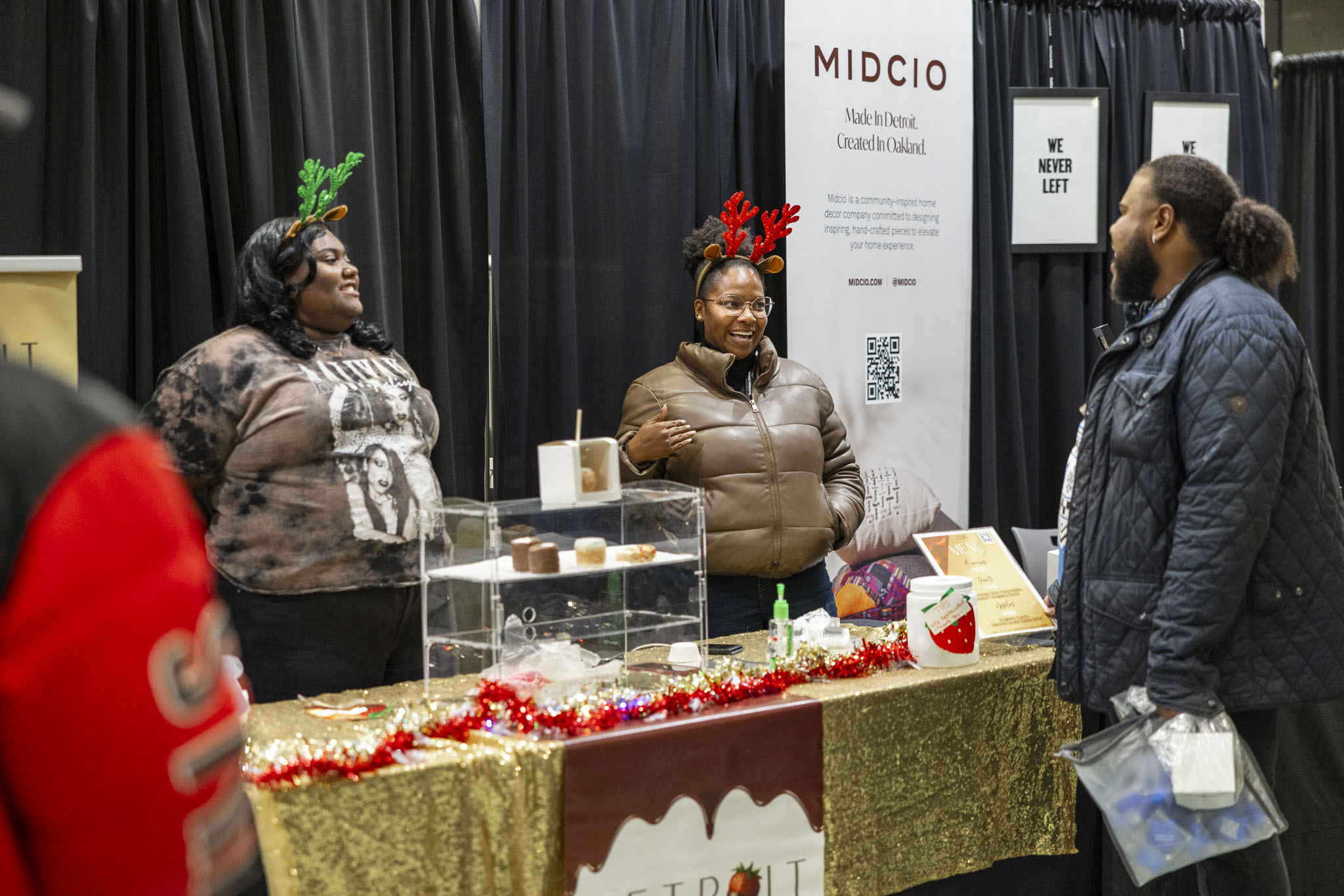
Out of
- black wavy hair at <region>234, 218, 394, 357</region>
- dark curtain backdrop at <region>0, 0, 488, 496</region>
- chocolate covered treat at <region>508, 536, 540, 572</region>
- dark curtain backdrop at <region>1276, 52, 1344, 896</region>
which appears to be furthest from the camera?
dark curtain backdrop at <region>1276, 52, 1344, 896</region>

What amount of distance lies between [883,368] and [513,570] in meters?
2.32

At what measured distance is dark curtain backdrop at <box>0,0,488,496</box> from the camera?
2.95 metres

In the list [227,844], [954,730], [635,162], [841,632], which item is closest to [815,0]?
[635,162]

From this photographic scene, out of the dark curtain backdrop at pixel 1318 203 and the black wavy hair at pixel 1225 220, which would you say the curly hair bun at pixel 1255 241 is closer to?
the black wavy hair at pixel 1225 220

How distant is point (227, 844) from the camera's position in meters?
0.72

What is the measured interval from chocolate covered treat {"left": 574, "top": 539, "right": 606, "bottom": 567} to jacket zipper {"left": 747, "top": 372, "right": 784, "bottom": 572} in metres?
0.81

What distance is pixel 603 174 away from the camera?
378cm

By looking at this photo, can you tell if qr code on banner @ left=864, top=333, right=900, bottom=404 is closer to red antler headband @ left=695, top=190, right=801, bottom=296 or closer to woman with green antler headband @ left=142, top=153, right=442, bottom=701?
red antler headband @ left=695, top=190, right=801, bottom=296

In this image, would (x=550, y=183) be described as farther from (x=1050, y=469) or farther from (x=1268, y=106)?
(x=1268, y=106)

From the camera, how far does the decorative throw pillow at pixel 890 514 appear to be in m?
4.09

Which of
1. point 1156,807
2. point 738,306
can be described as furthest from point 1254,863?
point 738,306

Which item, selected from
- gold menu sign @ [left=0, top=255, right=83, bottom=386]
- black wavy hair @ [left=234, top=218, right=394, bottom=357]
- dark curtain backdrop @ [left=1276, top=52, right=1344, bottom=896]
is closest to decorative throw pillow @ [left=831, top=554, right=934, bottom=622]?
black wavy hair @ [left=234, top=218, right=394, bottom=357]

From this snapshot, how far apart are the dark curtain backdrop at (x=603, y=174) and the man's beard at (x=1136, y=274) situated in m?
1.80

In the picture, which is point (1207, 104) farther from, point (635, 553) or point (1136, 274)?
point (635, 553)
